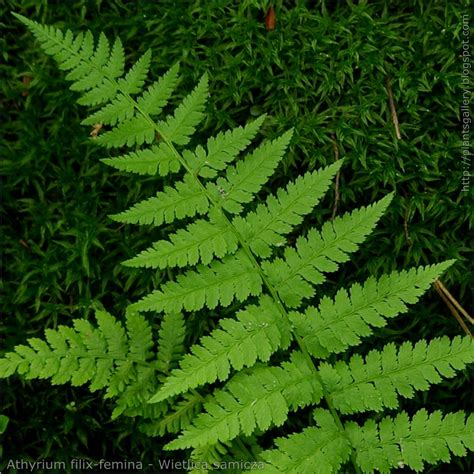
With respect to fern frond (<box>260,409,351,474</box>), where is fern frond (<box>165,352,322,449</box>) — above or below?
above

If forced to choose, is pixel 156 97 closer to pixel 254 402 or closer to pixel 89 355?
pixel 89 355

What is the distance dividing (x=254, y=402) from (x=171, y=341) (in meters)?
0.73

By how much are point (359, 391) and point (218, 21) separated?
2.50 m

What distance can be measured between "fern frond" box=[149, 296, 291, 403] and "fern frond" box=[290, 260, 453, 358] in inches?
5.6

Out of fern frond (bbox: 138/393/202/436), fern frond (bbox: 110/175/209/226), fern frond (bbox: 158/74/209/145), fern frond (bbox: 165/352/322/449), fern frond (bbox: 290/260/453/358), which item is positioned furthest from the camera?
fern frond (bbox: 138/393/202/436)

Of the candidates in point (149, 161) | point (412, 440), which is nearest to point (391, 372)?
point (412, 440)

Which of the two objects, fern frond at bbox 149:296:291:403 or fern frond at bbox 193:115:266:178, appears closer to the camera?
fern frond at bbox 149:296:291:403

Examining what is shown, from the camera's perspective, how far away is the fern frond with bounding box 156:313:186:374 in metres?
3.84

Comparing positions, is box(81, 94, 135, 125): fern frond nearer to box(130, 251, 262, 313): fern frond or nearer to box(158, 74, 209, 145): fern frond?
box(158, 74, 209, 145): fern frond

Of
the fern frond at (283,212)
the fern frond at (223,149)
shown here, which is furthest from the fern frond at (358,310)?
the fern frond at (223,149)

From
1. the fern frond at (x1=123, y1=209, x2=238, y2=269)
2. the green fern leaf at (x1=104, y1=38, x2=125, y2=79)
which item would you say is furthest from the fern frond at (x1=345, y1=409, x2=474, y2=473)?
the green fern leaf at (x1=104, y1=38, x2=125, y2=79)

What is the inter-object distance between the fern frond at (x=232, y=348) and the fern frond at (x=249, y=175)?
22.6 inches

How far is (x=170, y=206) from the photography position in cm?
355

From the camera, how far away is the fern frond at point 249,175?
139 inches
